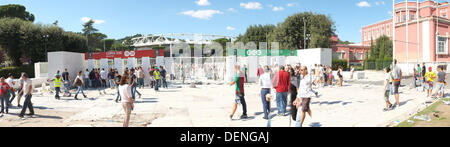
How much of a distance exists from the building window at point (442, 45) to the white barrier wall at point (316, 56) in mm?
20856

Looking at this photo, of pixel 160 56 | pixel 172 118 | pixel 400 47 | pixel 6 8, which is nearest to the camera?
pixel 172 118

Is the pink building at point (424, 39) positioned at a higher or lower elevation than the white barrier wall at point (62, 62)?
higher

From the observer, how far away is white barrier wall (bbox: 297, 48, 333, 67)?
20234mm

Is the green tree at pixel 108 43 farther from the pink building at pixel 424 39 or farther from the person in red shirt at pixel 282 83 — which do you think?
the person in red shirt at pixel 282 83

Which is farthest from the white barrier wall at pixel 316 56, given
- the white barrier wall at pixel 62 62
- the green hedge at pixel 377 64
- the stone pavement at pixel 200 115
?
the green hedge at pixel 377 64

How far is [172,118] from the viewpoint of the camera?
7.44 m

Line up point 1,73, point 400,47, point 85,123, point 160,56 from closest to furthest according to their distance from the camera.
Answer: point 85,123 < point 160,56 < point 1,73 < point 400,47

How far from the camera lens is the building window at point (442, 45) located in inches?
1238

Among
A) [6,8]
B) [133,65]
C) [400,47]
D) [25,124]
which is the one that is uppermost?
[6,8]

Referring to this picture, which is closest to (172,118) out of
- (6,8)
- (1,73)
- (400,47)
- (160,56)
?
(160,56)

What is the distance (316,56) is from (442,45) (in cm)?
2338
